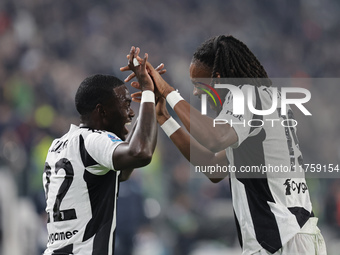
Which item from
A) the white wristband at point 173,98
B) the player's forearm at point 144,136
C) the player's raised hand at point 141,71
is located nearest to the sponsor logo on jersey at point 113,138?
the player's forearm at point 144,136

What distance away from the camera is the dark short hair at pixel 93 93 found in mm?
3844

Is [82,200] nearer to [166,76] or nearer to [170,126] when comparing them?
[170,126]

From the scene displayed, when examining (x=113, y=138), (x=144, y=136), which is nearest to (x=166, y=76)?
(x=113, y=138)

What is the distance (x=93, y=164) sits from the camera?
11.9 ft

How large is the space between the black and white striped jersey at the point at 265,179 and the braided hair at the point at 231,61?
0.11m

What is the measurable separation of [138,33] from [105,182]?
378 inches

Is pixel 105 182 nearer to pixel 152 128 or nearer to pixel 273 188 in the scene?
pixel 152 128

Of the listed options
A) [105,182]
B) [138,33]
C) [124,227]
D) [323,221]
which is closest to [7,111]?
[124,227]

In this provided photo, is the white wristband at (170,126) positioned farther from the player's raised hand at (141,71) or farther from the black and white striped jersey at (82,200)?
the black and white striped jersey at (82,200)

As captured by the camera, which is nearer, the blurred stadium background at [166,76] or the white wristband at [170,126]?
the white wristband at [170,126]

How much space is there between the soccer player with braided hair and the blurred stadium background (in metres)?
4.48

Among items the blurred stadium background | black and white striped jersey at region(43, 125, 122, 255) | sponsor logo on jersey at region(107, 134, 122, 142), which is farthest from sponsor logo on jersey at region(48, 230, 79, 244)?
the blurred stadium background

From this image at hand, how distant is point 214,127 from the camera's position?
12.2 ft

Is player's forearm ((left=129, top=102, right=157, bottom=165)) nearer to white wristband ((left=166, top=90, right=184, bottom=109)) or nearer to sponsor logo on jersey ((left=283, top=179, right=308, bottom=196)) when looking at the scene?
white wristband ((left=166, top=90, right=184, bottom=109))
